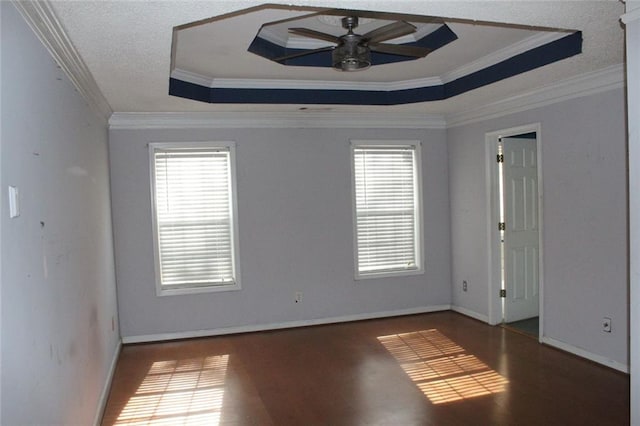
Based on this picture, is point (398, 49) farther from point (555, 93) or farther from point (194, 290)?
point (194, 290)

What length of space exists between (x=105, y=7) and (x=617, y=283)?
4.00 metres

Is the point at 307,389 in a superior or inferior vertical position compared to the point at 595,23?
inferior

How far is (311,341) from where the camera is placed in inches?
197

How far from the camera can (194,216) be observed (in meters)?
5.22

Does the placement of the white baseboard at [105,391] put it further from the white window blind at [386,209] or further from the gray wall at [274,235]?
the white window blind at [386,209]

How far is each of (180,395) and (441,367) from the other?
216 cm

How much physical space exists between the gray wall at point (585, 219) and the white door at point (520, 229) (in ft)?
1.79

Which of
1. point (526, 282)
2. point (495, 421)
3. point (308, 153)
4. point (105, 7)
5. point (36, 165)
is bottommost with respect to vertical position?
point (495, 421)

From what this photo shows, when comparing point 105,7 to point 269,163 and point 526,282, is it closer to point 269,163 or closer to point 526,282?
point 269,163

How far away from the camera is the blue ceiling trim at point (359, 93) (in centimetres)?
403

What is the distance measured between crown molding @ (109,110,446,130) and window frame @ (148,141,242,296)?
7.7 inches

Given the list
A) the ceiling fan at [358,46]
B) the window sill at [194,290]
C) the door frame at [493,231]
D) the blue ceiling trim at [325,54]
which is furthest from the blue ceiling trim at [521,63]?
the window sill at [194,290]

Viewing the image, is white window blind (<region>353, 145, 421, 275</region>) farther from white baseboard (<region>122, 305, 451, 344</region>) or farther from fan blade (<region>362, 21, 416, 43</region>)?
fan blade (<region>362, 21, 416, 43</region>)

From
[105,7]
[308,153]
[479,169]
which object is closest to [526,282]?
[479,169]
